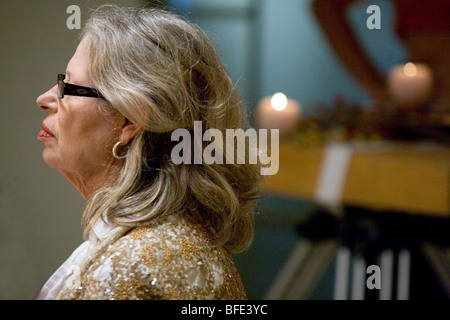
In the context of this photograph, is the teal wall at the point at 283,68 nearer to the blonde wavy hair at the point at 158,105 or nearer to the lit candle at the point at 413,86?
the lit candle at the point at 413,86

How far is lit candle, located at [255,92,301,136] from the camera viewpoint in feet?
9.46

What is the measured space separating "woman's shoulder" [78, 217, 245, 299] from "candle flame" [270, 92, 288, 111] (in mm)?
2050

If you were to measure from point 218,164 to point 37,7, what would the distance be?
0.54 meters

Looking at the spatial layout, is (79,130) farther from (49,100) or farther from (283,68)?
(283,68)

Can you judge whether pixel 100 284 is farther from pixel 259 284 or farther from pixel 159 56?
pixel 259 284

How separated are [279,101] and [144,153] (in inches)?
83.9

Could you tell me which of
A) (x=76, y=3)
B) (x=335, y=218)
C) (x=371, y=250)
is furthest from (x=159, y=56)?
(x=335, y=218)

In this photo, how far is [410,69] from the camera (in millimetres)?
3066

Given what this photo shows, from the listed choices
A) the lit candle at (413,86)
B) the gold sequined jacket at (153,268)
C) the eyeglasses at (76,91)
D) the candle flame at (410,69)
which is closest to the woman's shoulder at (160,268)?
the gold sequined jacket at (153,268)

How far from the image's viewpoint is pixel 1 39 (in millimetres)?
1325

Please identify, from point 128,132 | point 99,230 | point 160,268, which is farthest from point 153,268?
point 128,132

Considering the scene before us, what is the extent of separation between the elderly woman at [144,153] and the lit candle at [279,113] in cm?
160

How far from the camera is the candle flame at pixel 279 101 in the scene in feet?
10.2

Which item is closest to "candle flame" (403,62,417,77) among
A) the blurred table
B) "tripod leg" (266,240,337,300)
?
the blurred table
